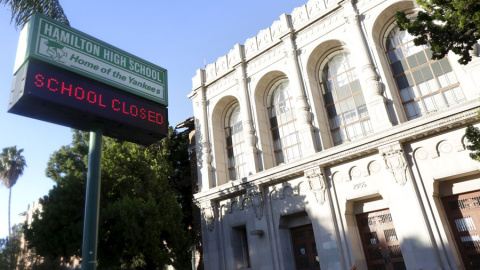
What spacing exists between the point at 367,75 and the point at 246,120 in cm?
693

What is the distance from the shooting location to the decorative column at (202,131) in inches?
775

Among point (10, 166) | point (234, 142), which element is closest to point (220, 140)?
point (234, 142)

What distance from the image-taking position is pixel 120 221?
14414 millimetres

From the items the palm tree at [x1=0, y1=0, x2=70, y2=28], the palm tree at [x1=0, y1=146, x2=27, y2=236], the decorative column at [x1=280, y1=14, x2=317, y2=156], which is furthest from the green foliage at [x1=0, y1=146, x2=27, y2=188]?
the decorative column at [x1=280, y1=14, x2=317, y2=156]

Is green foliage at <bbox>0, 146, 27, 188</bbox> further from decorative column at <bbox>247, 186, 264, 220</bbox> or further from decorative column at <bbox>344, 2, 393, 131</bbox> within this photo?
decorative column at <bbox>344, 2, 393, 131</bbox>

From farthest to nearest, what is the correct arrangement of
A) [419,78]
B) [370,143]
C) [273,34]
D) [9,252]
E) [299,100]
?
[9,252] → [273,34] → [299,100] → [419,78] → [370,143]

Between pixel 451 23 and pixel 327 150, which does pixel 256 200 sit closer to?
pixel 327 150

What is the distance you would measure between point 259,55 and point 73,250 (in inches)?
542

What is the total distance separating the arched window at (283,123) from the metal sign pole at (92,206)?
10928 millimetres

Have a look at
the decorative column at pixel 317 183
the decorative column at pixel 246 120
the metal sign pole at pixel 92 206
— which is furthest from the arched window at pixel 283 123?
the metal sign pole at pixel 92 206

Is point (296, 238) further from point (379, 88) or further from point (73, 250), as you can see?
point (73, 250)

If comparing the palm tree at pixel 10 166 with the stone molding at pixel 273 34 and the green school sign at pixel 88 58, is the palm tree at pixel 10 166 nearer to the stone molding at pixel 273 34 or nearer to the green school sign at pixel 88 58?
the stone molding at pixel 273 34

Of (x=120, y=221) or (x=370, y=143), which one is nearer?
(x=370, y=143)

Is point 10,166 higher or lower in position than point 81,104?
higher
